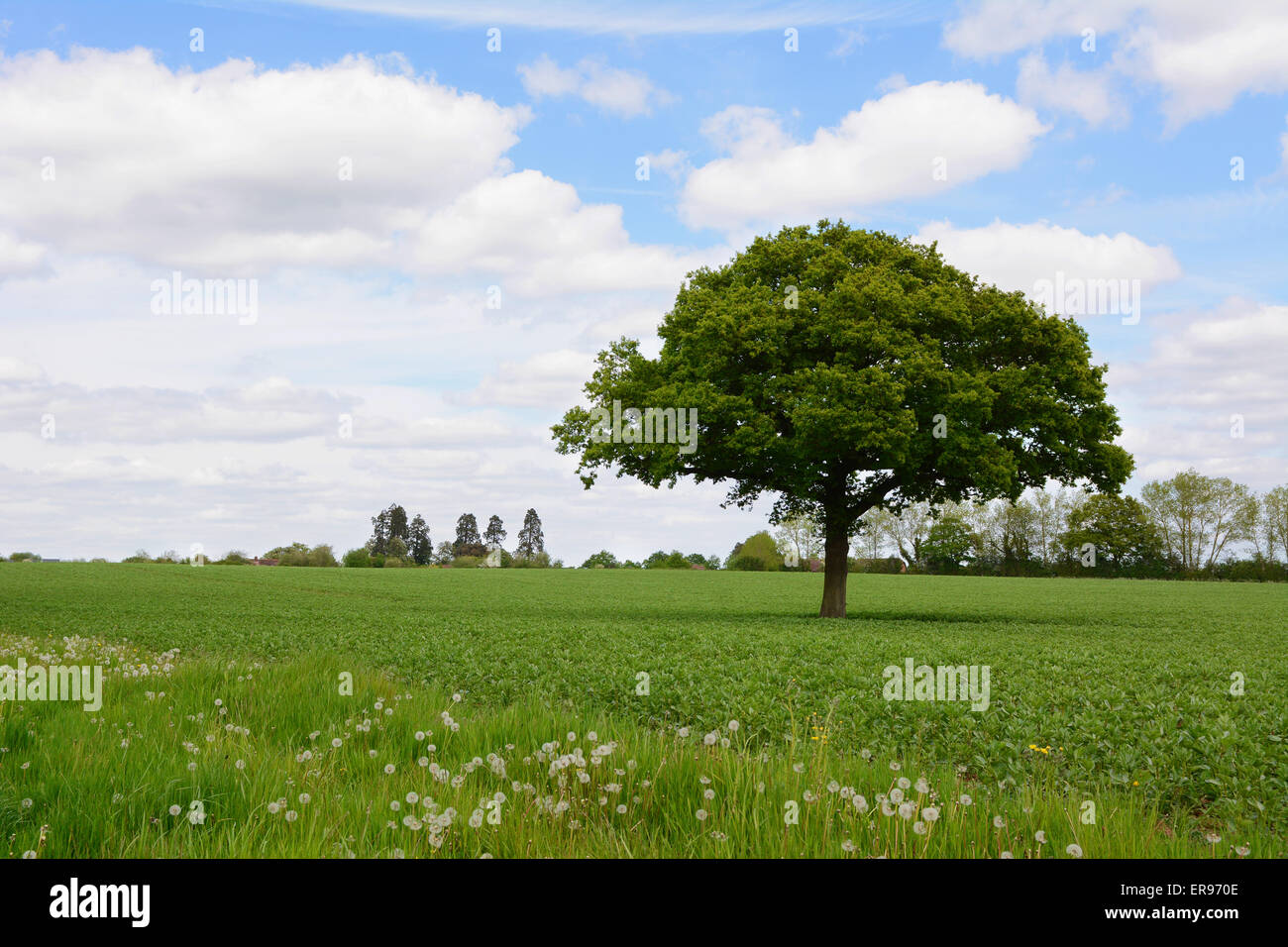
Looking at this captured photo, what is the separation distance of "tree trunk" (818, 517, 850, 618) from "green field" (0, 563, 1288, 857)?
323 inches

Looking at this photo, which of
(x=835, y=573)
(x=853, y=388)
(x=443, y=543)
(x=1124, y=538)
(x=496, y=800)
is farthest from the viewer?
(x=443, y=543)

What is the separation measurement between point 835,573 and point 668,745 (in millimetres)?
28054

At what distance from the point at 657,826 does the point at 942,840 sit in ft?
6.17

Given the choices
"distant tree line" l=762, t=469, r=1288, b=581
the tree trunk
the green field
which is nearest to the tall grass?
the green field

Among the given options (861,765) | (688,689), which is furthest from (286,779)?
(688,689)

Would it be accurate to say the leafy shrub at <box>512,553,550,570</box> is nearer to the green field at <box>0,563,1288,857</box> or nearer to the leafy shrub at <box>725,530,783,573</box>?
the leafy shrub at <box>725,530,783,573</box>

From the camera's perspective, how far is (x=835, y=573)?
35.0 m

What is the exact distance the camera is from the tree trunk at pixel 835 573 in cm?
3425

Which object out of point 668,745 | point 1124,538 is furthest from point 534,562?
point 668,745

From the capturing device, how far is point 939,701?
13602 mm

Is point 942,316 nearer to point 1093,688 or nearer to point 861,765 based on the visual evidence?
point 1093,688

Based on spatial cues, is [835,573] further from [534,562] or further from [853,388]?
[534,562]

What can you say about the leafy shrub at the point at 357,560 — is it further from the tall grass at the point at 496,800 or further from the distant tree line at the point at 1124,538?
the tall grass at the point at 496,800

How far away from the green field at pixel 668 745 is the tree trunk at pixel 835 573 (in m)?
8.21
